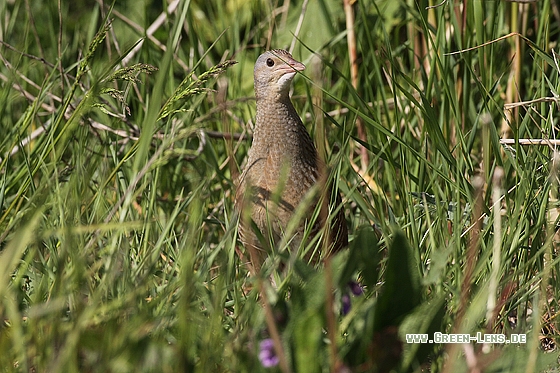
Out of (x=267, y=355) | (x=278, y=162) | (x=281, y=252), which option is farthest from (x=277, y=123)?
(x=267, y=355)

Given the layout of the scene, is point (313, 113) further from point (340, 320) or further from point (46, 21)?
point (46, 21)

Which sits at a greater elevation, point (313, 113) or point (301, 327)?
point (313, 113)

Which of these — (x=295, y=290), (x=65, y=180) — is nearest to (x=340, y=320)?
(x=295, y=290)

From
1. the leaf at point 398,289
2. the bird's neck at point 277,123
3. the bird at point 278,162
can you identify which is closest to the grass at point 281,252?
the leaf at point 398,289

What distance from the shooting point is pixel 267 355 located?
149 cm

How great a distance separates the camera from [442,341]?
160 cm

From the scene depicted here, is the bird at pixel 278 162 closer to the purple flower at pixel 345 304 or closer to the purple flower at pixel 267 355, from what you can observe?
the purple flower at pixel 345 304

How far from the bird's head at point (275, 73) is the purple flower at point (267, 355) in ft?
4.95

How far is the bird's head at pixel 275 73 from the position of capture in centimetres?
290

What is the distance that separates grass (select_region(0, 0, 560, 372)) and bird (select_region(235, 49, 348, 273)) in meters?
0.15

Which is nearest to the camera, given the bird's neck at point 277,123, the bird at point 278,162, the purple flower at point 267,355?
the purple flower at point 267,355

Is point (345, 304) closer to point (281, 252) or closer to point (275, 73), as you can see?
point (281, 252)

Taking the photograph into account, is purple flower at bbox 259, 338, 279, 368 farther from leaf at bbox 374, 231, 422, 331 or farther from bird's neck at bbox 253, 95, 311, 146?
bird's neck at bbox 253, 95, 311, 146

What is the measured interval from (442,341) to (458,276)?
1.13 feet
